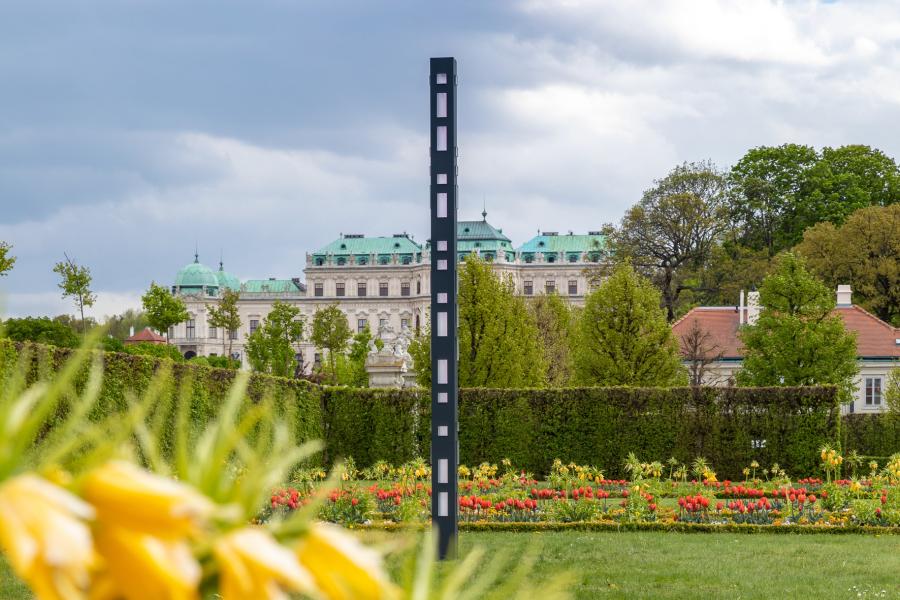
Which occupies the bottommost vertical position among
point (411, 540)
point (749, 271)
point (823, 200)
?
point (411, 540)

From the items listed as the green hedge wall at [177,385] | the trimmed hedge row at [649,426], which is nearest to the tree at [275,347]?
the green hedge wall at [177,385]

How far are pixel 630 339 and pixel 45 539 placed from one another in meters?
26.5

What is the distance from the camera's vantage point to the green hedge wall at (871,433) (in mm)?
27391

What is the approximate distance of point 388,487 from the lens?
15094 millimetres

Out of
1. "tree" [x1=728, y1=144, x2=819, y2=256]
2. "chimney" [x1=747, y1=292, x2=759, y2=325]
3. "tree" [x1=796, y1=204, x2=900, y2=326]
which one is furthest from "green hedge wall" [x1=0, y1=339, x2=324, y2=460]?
"tree" [x1=728, y1=144, x2=819, y2=256]

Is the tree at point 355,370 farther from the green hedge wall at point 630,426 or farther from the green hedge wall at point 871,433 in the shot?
the green hedge wall at point 630,426

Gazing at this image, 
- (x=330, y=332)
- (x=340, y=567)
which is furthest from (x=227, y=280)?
(x=340, y=567)

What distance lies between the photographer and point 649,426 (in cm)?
2064

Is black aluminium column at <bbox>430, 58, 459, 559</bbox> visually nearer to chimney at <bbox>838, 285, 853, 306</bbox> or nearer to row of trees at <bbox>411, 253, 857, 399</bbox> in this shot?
row of trees at <bbox>411, 253, 857, 399</bbox>

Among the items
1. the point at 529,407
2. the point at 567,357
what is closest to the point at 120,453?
the point at 529,407

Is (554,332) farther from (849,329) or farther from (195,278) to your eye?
(195,278)

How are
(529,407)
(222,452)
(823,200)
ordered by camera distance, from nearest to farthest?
(222,452) < (529,407) < (823,200)

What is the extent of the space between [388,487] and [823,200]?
119 ft

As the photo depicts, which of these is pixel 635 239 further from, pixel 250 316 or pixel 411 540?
pixel 250 316
